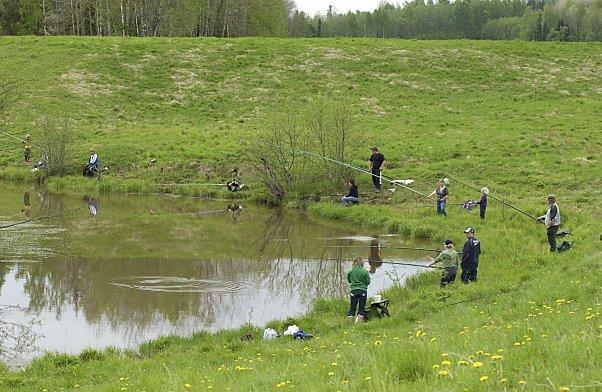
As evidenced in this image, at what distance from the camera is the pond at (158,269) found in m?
15.5

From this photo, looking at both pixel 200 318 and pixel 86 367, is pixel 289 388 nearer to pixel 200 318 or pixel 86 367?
pixel 86 367

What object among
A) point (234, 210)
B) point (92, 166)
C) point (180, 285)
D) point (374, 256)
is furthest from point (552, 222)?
point (92, 166)

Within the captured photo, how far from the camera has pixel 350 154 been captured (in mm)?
32531

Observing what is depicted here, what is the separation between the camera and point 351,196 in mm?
29625

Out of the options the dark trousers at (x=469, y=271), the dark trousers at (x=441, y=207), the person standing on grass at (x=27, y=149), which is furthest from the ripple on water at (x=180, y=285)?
the person standing on grass at (x=27, y=149)

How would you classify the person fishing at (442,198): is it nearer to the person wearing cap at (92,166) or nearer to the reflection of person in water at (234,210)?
the reflection of person in water at (234,210)

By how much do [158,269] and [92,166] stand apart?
1781 cm

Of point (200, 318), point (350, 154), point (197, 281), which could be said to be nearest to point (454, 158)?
point (350, 154)

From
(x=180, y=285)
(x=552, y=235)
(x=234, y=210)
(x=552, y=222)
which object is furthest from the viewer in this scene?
(x=234, y=210)

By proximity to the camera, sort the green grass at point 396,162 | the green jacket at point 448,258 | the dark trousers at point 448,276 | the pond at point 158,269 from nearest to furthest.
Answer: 1. the green grass at point 396,162
2. the pond at point 158,269
3. the green jacket at point 448,258
4. the dark trousers at point 448,276

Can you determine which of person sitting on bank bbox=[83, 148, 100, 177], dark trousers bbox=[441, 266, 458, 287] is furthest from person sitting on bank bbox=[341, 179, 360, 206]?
person sitting on bank bbox=[83, 148, 100, 177]

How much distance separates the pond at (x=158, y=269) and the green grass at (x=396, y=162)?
123cm

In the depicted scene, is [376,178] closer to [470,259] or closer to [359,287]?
[470,259]

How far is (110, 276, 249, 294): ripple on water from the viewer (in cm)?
1788
